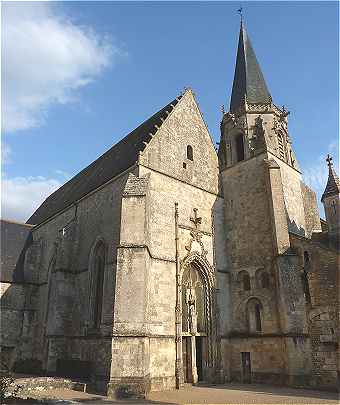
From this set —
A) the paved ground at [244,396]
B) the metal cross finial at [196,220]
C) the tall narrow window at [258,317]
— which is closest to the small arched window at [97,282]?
the metal cross finial at [196,220]

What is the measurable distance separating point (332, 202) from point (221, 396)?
1219cm

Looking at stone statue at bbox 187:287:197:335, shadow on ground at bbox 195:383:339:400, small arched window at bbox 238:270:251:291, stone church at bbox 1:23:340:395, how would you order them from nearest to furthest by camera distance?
shadow on ground at bbox 195:383:339:400
stone church at bbox 1:23:340:395
stone statue at bbox 187:287:197:335
small arched window at bbox 238:270:251:291

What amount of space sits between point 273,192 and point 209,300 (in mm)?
6254

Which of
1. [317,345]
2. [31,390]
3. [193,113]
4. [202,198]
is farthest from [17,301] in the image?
[317,345]

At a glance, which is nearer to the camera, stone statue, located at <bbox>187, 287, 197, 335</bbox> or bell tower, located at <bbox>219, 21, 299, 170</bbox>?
stone statue, located at <bbox>187, 287, 197, 335</bbox>

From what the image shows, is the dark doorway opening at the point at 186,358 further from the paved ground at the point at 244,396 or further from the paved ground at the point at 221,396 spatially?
the paved ground at the point at 221,396

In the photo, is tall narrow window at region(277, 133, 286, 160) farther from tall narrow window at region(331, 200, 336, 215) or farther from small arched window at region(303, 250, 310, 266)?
small arched window at region(303, 250, 310, 266)

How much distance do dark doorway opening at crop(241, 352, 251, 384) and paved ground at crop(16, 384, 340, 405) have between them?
1752 millimetres

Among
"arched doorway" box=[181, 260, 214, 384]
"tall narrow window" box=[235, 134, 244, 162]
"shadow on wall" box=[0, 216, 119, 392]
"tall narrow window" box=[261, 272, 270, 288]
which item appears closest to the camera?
"shadow on wall" box=[0, 216, 119, 392]

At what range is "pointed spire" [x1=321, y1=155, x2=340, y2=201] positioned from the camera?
766 inches

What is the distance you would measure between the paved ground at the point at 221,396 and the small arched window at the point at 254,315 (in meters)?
2.74

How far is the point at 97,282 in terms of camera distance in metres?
17.5

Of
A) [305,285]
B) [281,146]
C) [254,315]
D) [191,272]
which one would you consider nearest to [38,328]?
[191,272]

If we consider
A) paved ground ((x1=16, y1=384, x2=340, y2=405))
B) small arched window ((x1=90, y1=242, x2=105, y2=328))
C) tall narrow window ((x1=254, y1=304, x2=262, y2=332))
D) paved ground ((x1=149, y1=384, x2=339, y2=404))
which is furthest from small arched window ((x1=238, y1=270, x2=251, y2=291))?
small arched window ((x1=90, y1=242, x2=105, y2=328))
